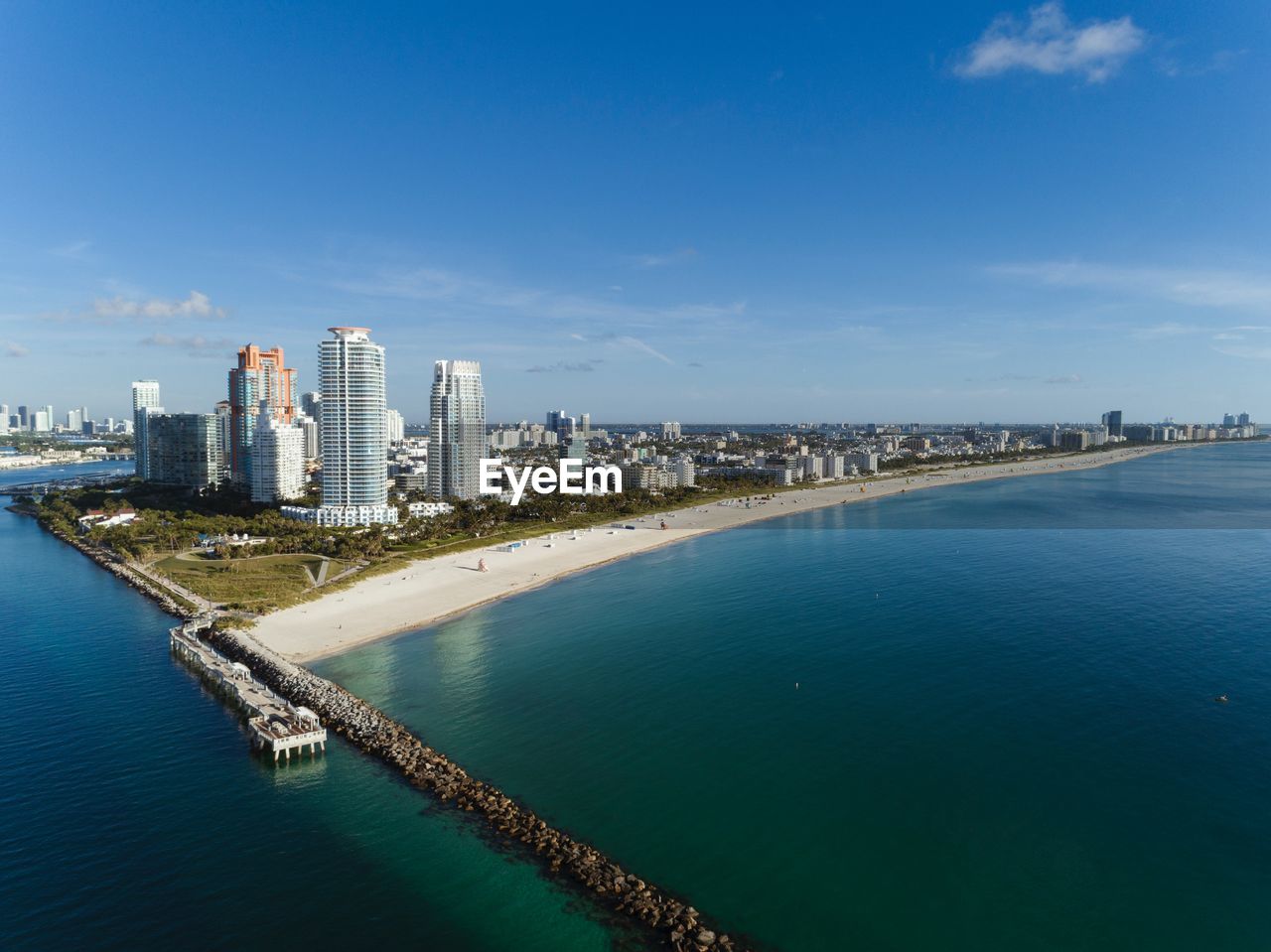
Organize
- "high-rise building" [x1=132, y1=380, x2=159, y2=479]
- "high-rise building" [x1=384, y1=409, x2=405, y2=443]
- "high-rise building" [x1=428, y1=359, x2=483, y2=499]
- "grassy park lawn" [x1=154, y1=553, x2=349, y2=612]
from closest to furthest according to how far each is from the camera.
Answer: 1. "grassy park lawn" [x1=154, y1=553, x2=349, y2=612]
2. "high-rise building" [x1=428, y1=359, x2=483, y2=499]
3. "high-rise building" [x1=132, y1=380, x2=159, y2=479]
4. "high-rise building" [x1=384, y1=409, x2=405, y2=443]

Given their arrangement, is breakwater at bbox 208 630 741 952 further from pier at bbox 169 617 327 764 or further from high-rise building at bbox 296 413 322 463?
high-rise building at bbox 296 413 322 463

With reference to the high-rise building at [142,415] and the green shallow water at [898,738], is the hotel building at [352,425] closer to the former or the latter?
the green shallow water at [898,738]

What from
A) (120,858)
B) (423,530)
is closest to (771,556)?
(423,530)

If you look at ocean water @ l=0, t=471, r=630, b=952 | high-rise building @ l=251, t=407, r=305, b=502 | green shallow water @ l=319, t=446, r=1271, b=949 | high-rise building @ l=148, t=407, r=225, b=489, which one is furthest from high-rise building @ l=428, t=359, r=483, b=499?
ocean water @ l=0, t=471, r=630, b=952

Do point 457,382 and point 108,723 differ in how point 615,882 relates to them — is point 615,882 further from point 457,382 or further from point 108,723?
point 457,382

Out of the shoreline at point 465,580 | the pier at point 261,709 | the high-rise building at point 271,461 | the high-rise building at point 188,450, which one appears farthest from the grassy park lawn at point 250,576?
the high-rise building at point 188,450
